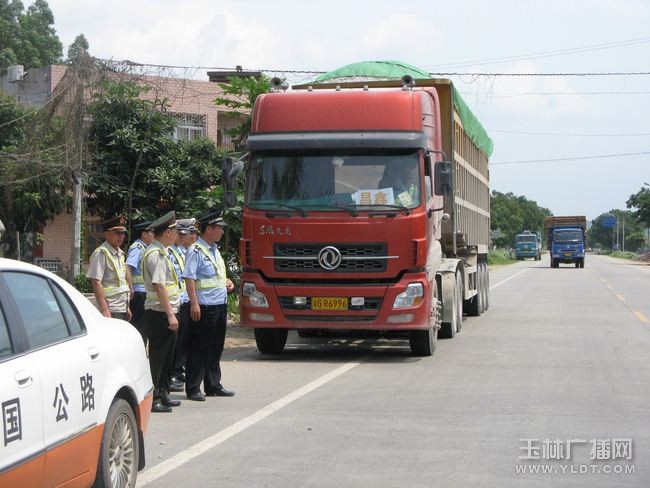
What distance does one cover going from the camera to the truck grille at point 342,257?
1263 centimetres

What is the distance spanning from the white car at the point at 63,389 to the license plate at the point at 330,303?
6.42 m

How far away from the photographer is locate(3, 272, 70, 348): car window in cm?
500

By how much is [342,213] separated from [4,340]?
8.17 metres

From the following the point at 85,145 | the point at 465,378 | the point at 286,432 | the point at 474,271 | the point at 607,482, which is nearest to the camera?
the point at 607,482

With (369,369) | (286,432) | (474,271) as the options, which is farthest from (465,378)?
(474,271)

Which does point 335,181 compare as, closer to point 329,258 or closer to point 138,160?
point 329,258

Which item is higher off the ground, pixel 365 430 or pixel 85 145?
pixel 85 145

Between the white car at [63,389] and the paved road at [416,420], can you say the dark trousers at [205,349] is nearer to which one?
the paved road at [416,420]

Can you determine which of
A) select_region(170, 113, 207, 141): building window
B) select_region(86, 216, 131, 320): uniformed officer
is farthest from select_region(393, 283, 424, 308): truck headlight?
select_region(170, 113, 207, 141): building window

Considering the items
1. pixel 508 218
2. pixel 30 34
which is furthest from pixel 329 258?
pixel 508 218

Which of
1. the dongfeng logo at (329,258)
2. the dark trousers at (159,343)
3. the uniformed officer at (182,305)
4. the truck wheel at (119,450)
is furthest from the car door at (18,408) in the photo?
the dongfeng logo at (329,258)

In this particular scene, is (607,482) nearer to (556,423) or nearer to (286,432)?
(556,423)

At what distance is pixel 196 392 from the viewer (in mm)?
10133

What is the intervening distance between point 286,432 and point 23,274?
3.56 m
